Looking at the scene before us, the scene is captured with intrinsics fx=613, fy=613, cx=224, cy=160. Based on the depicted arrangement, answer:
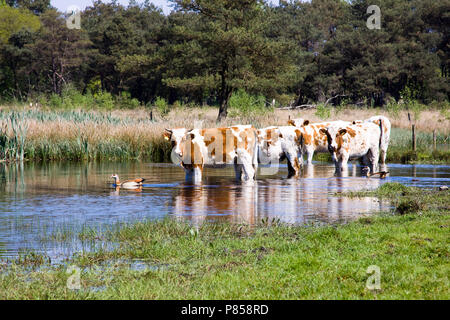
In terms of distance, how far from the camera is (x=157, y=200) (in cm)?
1520

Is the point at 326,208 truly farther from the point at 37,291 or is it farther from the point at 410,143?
the point at 410,143

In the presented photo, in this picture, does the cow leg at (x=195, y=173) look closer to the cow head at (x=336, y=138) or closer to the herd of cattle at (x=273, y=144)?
the herd of cattle at (x=273, y=144)

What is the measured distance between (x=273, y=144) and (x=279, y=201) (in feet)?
20.7

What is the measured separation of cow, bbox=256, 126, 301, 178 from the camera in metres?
20.9

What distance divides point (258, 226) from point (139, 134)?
18.9m

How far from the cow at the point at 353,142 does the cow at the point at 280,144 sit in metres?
1.20

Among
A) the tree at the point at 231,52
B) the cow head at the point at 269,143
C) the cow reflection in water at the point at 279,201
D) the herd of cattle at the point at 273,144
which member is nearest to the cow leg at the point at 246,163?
the herd of cattle at the point at 273,144

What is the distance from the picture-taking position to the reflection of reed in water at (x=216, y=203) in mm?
12462

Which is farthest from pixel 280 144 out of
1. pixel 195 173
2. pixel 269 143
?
pixel 195 173

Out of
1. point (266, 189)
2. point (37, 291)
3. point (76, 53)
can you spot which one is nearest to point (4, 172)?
point (266, 189)

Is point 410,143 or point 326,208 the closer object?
point 326,208

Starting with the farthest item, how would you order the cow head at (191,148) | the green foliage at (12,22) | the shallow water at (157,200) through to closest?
the green foliage at (12,22), the cow head at (191,148), the shallow water at (157,200)

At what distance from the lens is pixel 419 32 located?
76.0 metres

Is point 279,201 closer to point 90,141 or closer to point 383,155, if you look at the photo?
point 383,155
